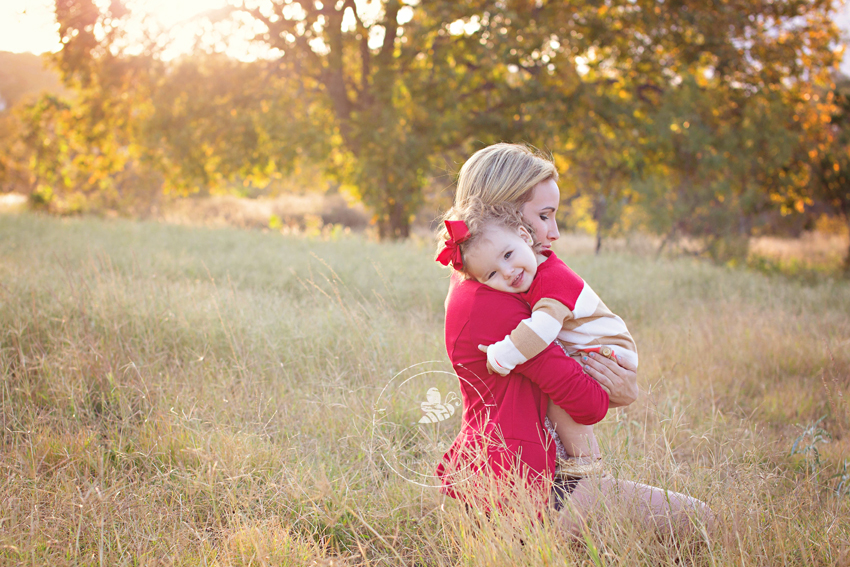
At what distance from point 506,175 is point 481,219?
0.68 ft

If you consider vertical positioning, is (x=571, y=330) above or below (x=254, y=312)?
above

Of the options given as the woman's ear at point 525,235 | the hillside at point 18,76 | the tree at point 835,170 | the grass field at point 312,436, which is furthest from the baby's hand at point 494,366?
the hillside at point 18,76

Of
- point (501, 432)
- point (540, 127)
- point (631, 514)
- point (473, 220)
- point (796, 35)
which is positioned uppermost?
point (796, 35)

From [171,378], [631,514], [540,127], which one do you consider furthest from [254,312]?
[540,127]

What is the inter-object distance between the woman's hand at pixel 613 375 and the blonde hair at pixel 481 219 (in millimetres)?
515

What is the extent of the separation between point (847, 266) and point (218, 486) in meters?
12.9

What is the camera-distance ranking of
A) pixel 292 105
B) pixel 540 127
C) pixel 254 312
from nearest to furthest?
pixel 254 312
pixel 540 127
pixel 292 105

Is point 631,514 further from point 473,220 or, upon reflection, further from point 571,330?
point 473,220

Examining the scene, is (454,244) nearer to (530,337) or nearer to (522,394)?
(530,337)

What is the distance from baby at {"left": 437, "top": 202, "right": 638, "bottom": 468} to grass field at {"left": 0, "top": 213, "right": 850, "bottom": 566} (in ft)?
1.77

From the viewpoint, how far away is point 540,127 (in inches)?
418

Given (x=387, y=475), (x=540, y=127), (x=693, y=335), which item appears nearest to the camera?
(x=387, y=475)

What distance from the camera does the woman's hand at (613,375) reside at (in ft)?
5.83

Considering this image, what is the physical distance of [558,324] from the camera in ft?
5.43
